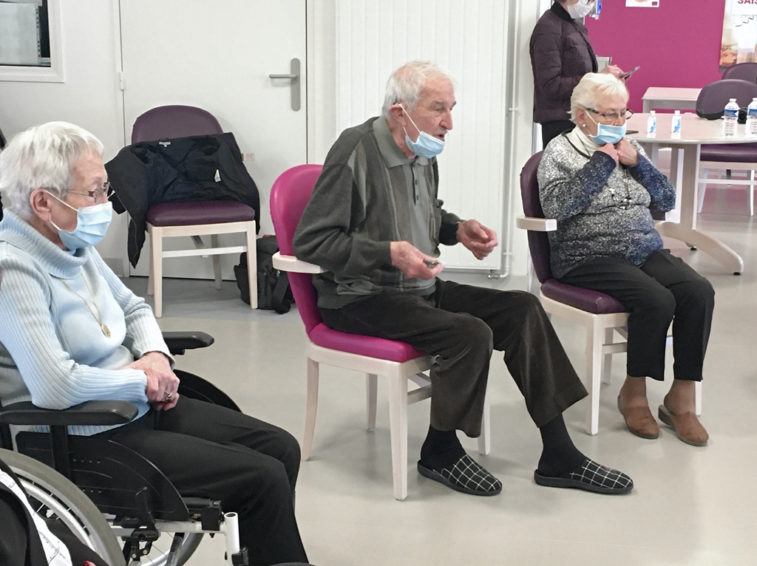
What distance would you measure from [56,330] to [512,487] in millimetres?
1444

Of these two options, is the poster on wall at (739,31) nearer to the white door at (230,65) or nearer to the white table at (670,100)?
the white table at (670,100)

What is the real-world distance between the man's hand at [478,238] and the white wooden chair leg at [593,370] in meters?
0.49

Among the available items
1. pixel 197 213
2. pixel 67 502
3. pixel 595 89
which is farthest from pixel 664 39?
pixel 67 502

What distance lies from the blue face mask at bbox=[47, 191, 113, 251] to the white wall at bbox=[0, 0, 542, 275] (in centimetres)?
325

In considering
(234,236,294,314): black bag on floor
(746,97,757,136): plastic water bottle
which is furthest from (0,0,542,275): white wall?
(746,97,757,136): plastic water bottle

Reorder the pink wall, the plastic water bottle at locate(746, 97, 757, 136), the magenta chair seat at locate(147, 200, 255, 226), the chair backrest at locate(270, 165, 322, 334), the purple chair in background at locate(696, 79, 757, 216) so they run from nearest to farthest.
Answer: the chair backrest at locate(270, 165, 322, 334) → the magenta chair seat at locate(147, 200, 255, 226) → the plastic water bottle at locate(746, 97, 757, 136) → the purple chair in background at locate(696, 79, 757, 216) → the pink wall

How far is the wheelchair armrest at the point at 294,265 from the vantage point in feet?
9.27

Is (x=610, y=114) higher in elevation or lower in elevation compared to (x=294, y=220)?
higher

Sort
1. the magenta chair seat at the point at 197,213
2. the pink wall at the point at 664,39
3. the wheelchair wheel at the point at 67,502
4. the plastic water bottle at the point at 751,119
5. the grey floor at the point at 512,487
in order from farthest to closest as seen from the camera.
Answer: the pink wall at the point at 664,39
the plastic water bottle at the point at 751,119
the magenta chair seat at the point at 197,213
the grey floor at the point at 512,487
the wheelchair wheel at the point at 67,502

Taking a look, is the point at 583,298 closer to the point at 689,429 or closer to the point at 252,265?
the point at 689,429

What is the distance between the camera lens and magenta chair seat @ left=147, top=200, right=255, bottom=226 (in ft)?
15.4

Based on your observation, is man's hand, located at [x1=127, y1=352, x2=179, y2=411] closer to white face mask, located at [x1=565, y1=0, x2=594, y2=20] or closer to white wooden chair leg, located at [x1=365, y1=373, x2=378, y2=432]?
white wooden chair leg, located at [x1=365, y1=373, x2=378, y2=432]

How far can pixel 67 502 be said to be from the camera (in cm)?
176

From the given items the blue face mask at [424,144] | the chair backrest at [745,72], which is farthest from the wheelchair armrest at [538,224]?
the chair backrest at [745,72]
